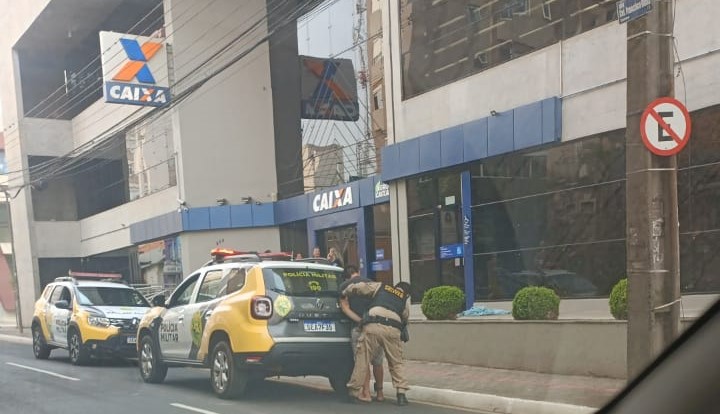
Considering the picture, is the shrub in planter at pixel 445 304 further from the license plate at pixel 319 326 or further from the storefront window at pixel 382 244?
the storefront window at pixel 382 244

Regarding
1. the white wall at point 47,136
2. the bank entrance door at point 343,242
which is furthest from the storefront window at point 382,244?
the white wall at point 47,136

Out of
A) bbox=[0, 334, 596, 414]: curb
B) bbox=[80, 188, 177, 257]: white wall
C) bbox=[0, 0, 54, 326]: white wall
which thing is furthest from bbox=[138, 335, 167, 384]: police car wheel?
bbox=[0, 0, 54, 326]: white wall

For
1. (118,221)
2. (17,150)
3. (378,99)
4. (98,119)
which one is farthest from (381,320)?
(17,150)

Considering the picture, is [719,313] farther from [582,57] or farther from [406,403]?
[582,57]

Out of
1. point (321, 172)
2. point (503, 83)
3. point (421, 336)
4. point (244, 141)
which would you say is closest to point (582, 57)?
point (503, 83)

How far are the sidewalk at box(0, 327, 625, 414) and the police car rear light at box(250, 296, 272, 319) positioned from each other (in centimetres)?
195

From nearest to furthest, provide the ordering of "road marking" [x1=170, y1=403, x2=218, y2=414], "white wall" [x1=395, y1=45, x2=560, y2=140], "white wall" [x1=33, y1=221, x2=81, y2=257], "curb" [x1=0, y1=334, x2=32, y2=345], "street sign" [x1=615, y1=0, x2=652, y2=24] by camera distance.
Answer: "street sign" [x1=615, y1=0, x2=652, y2=24]
"road marking" [x1=170, y1=403, x2=218, y2=414]
"white wall" [x1=395, y1=45, x2=560, y2=140]
"curb" [x1=0, y1=334, x2=32, y2=345]
"white wall" [x1=33, y1=221, x2=81, y2=257]

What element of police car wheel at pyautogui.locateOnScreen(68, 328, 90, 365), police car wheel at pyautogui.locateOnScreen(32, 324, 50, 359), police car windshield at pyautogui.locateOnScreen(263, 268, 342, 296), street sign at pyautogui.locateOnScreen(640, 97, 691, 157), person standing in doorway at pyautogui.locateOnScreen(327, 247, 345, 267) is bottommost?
police car wheel at pyautogui.locateOnScreen(32, 324, 50, 359)

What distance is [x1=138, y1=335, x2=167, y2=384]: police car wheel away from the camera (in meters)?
9.80

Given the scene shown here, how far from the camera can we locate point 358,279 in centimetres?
830

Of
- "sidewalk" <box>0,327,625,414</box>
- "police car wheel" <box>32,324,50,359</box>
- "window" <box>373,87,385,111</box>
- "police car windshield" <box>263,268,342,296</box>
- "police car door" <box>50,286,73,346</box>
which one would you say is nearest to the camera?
"sidewalk" <box>0,327,625,414</box>

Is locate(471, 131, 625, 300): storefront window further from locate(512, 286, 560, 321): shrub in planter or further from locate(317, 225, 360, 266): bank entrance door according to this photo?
locate(317, 225, 360, 266): bank entrance door

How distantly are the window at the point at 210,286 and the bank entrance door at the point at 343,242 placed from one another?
8214 millimetres

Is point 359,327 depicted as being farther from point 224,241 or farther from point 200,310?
point 224,241
